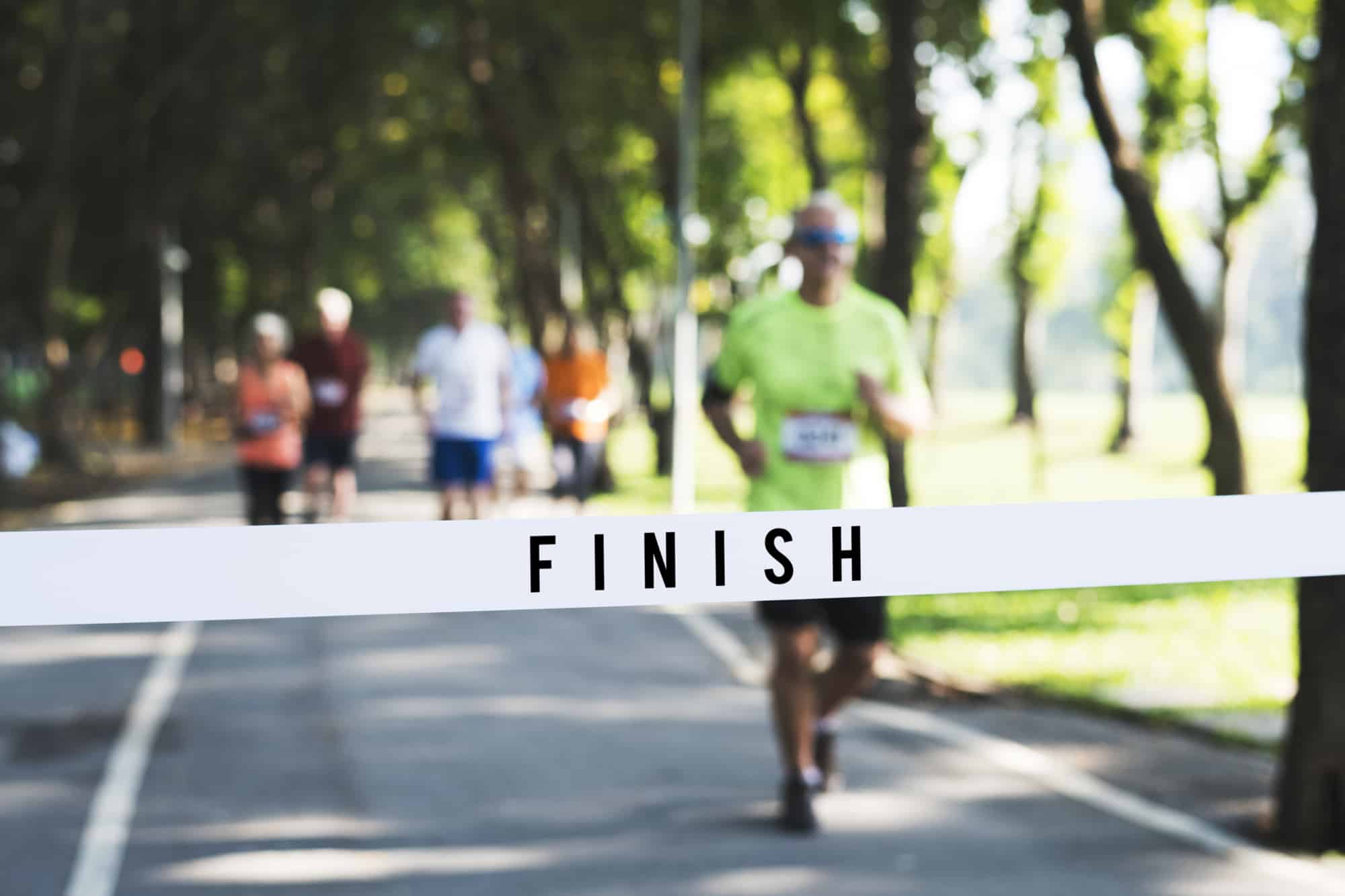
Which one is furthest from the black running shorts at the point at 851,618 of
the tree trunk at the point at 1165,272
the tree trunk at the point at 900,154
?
the tree trunk at the point at 1165,272

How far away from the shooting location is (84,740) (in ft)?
29.4

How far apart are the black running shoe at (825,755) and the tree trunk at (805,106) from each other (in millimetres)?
14491

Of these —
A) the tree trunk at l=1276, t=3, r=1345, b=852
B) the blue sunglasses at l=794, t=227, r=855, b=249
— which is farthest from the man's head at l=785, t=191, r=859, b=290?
the tree trunk at l=1276, t=3, r=1345, b=852

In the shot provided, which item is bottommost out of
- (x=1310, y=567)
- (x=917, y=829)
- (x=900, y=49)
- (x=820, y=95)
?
(x=917, y=829)

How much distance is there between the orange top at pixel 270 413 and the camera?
46.0 feet

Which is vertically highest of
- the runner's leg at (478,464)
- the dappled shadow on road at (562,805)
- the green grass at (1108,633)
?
the runner's leg at (478,464)

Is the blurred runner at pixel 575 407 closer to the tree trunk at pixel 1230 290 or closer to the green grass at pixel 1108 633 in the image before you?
the green grass at pixel 1108 633

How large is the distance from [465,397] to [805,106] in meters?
9.04

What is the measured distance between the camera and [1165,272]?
1372cm

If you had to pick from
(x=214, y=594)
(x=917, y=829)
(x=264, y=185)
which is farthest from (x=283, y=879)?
(x=264, y=185)

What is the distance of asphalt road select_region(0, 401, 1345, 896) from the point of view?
20.8 ft

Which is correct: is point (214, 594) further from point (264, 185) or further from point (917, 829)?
point (264, 185)

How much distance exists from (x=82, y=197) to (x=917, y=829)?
2798cm

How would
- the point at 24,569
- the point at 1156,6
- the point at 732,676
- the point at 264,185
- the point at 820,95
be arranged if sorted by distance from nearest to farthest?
1. the point at 24,569
2. the point at 732,676
3. the point at 1156,6
4. the point at 820,95
5. the point at 264,185
